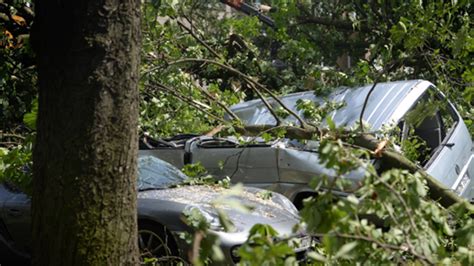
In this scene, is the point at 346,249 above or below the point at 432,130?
below

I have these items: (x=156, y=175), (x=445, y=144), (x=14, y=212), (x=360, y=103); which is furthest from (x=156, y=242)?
(x=445, y=144)

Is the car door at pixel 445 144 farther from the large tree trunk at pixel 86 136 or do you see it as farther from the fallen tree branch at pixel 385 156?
the large tree trunk at pixel 86 136

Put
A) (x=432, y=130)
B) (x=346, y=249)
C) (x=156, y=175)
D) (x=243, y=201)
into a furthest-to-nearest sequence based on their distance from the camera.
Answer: (x=432, y=130) → (x=156, y=175) → (x=243, y=201) → (x=346, y=249)

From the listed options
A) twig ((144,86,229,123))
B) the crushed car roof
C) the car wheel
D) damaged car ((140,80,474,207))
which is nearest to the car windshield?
damaged car ((140,80,474,207))

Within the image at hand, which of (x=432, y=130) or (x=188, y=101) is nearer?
(x=188, y=101)

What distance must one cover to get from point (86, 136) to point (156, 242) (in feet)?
9.69

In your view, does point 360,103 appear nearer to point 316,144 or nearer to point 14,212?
point 316,144

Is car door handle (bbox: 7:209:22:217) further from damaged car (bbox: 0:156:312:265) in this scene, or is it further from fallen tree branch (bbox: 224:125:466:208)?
fallen tree branch (bbox: 224:125:466:208)

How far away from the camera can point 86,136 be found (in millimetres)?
3164

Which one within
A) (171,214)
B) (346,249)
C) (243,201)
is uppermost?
(346,249)

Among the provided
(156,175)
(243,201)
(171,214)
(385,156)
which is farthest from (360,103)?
(171,214)

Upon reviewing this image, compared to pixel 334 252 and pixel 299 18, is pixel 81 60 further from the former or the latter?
pixel 299 18

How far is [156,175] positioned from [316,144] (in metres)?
1.60

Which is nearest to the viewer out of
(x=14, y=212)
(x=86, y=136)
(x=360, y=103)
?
(x=86, y=136)
